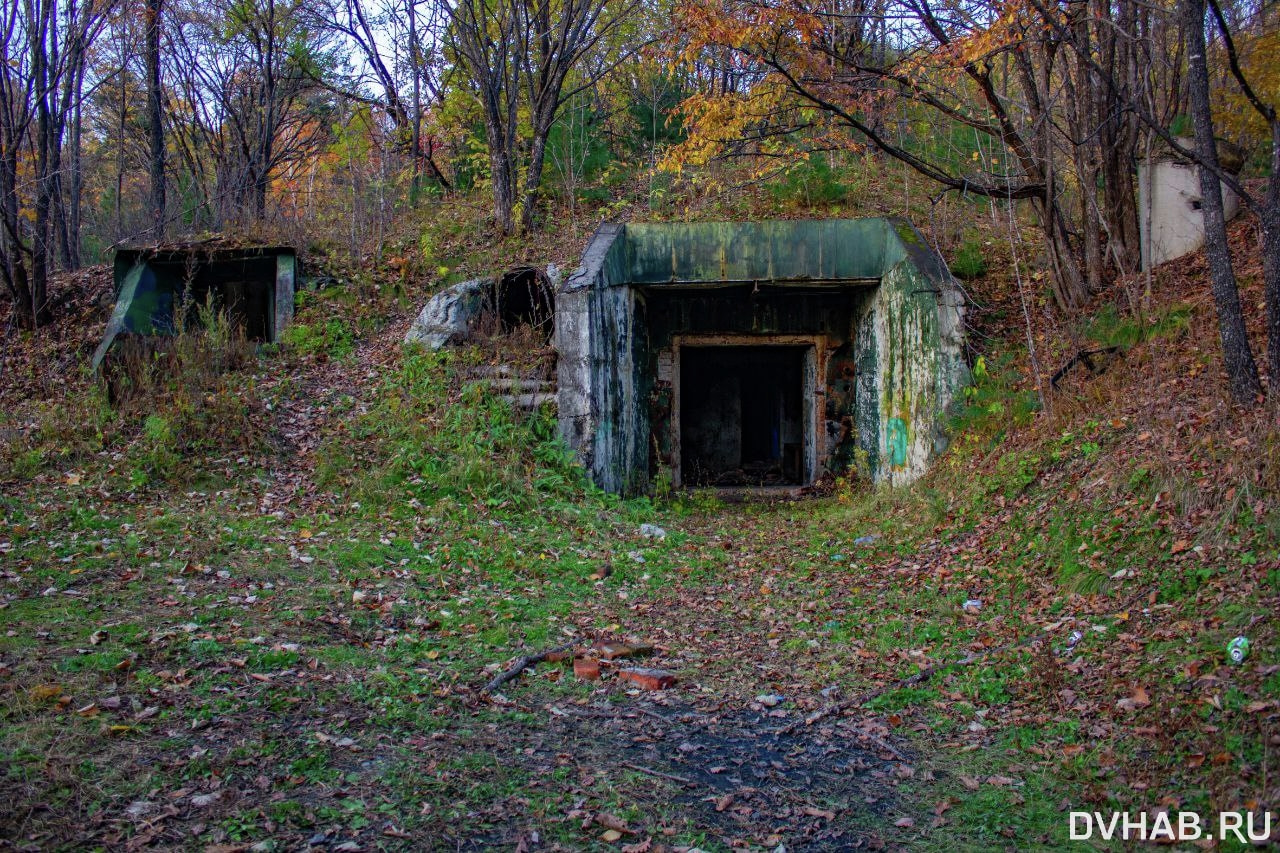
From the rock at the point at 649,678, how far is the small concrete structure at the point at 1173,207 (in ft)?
22.8

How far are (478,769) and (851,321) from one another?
9.39 metres

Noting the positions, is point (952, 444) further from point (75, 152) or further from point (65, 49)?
point (75, 152)

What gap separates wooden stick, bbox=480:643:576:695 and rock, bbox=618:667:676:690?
49 centimetres

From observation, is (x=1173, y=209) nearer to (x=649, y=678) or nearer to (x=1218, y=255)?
(x=1218, y=255)

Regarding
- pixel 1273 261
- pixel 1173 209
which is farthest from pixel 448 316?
pixel 1273 261

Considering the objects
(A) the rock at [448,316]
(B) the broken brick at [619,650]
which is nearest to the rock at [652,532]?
(B) the broken brick at [619,650]

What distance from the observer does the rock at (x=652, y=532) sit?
846cm

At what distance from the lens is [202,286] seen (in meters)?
12.7

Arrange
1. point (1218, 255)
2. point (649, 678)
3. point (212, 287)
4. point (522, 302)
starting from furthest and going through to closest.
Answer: point (212, 287) → point (522, 302) → point (1218, 255) → point (649, 678)

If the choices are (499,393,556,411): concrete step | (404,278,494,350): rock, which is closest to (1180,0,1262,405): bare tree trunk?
(499,393,556,411): concrete step

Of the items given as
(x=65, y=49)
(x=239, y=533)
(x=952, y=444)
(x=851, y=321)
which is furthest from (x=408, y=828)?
(x=65, y=49)

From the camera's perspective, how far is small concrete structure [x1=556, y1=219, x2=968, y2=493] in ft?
31.7

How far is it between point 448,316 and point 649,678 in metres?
7.38

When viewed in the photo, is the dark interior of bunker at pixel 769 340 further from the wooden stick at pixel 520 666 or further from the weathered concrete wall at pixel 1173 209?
the wooden stick at pixel 520 666
